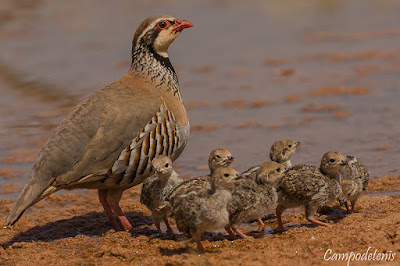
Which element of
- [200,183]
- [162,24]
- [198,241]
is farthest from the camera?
[162,24]

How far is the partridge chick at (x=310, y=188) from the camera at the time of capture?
24.9ft

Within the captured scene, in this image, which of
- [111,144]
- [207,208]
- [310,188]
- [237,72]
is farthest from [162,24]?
[237,72]

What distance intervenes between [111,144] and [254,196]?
174cm

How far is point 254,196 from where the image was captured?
729 centimetres

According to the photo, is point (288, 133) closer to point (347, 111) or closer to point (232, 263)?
point (347, 111)

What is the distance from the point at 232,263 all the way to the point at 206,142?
5.80 metres

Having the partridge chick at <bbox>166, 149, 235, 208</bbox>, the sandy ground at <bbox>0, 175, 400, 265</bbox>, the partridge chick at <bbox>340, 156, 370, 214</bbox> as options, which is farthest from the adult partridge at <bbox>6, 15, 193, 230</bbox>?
the partridge chick at <bbox>340, 156, 370, 214</bbox>

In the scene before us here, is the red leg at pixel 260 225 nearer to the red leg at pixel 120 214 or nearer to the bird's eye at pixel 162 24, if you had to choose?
the red leg at pixel 120 214

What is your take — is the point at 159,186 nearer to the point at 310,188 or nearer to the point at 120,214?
the point at 120,214

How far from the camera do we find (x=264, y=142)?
11.7m

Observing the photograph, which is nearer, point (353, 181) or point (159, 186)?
point (159, 186)

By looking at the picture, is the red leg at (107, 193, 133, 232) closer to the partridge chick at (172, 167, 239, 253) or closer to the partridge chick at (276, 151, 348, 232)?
the partridge chick at (172, 167, 239, 253)

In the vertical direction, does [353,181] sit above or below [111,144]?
below

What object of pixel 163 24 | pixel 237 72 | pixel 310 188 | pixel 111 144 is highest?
Answer: pixel 163 24
